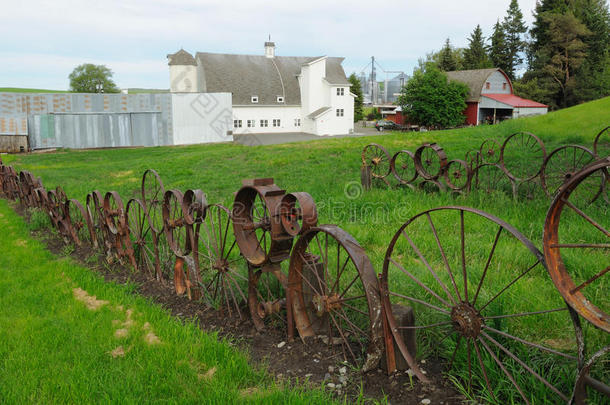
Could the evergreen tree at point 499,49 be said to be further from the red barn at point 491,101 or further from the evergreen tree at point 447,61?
the red barn at point 491,101

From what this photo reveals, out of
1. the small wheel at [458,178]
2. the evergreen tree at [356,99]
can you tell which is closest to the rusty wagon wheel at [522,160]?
the small wheel at [458,178]

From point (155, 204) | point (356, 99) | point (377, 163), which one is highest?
point (356, 99)

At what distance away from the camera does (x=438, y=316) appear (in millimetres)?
3137

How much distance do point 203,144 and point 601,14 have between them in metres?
38.2

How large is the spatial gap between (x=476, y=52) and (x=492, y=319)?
52.9 m

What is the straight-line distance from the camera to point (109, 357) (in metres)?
3.10

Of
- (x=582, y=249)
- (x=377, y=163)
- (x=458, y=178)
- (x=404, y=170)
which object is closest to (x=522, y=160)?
(x=404, y=170)

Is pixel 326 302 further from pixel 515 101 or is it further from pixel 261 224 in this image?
pixel 515 101

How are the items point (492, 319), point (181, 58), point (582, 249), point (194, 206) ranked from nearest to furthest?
point (492, 319) → point (194, 206) → point (582, 249) → point (181, 58)

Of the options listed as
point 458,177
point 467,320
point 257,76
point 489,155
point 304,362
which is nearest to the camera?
point 467,320

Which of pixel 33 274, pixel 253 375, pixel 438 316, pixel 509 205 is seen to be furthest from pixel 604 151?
pixel 33 274

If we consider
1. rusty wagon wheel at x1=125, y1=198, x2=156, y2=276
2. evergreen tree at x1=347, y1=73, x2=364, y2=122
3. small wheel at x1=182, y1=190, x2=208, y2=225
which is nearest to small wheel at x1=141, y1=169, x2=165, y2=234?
rusty wagon wheel at x1=125, y1=198, x2=156, y2=276

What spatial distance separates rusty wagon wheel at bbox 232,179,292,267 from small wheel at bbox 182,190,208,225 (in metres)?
0.36

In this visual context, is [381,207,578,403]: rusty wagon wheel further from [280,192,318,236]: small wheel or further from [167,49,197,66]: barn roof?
[167,49,197,66]: barn roof
